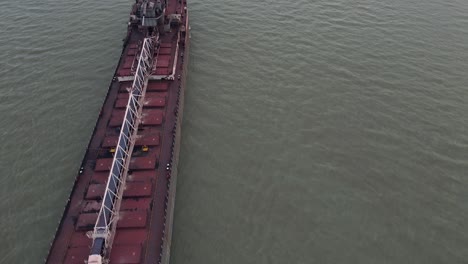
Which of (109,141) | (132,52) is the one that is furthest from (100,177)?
(132,52)

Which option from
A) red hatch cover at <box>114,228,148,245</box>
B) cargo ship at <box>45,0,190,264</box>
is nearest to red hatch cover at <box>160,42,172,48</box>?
cargo ship at <box>45,0,190,264</box>

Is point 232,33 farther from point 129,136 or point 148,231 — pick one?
point 148,231

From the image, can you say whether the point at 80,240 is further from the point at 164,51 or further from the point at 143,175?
the point at 164,51

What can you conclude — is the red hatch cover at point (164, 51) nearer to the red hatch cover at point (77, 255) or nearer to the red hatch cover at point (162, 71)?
the red hatch cover at point (162, 71)

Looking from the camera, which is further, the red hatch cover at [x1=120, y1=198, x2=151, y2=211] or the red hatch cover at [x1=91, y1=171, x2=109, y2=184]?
the red hatch cover at [x1=91, y1=171, x2=109, y2=184]

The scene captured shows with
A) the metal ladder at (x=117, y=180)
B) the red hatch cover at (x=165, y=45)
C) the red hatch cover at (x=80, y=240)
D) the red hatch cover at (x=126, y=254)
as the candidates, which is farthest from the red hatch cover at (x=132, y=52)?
the red hatch cover at (x=126, y=254)

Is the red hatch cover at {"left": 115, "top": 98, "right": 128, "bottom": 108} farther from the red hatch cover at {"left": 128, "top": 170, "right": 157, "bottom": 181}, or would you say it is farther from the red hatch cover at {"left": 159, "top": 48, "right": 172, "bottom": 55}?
the red hatch cover at {"left": 159, "top": 48, "right": 172, "bottom": 55}
